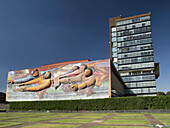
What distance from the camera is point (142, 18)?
10625cm

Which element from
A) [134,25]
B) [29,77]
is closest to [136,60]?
[134,25]

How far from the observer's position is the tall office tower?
97.1m

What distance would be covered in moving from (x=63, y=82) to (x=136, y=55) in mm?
69346

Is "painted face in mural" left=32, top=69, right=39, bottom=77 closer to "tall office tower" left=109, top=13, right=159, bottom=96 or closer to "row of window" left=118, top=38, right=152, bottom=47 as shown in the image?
"tall office tower" left=109, top=13, right=159, bottom=96

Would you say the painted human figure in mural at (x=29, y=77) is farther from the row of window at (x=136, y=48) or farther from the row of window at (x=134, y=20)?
the row of window at (x=134, y=20)

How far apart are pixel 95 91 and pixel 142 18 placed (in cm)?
8230

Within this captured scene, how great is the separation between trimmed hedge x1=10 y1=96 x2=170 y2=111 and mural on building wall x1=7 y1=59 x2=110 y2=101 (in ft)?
16.8

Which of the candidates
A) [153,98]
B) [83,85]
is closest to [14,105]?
[83,85]

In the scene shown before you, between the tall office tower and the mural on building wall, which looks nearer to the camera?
the mural on building wall

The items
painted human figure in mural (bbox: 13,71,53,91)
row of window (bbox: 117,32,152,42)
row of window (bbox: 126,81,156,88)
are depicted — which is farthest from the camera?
row of window (bbox: 117,32,152,42)

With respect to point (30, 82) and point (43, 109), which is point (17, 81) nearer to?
point (30, 82)

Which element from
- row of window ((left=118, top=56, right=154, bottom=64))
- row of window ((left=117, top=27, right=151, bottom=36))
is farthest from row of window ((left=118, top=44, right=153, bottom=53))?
row of window ((left=117, top=27, right=151, bottom=36))

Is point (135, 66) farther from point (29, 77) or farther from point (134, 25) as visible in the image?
point (29, 77)

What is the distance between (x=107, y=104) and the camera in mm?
36750
